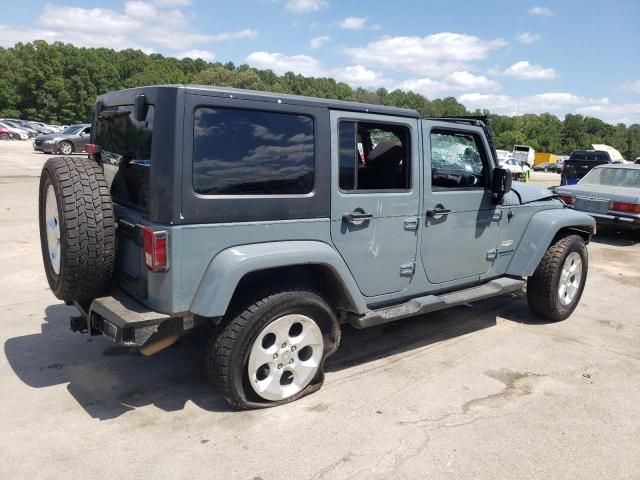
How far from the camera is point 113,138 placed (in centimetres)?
362

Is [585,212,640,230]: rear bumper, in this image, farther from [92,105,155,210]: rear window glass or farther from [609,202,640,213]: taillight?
[92,105,155,210]: rear window glass

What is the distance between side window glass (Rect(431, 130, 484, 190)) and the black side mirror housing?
221cm

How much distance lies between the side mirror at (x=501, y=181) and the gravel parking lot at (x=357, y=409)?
1.38 meters

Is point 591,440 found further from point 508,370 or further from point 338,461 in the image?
point 338,461

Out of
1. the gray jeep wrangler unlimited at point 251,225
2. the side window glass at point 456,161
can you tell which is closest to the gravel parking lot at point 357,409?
the gray jeep wrangler unlimited at point 251,225

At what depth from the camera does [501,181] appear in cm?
451

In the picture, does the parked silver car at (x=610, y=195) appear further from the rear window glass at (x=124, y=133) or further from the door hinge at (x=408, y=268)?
the rear window glass at (x=124, y=133)

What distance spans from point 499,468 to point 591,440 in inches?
29.8

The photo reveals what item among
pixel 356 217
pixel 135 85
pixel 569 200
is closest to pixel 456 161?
pixel 356 217

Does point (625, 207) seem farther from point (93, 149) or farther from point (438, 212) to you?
point (93, 149)

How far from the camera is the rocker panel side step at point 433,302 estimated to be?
3748 mm

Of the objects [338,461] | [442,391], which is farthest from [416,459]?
[442,391]

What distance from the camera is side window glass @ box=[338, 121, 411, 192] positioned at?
3.58 m

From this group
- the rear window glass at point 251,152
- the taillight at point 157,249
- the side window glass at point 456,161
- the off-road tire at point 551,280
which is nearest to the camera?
the taillight at point 157,249
